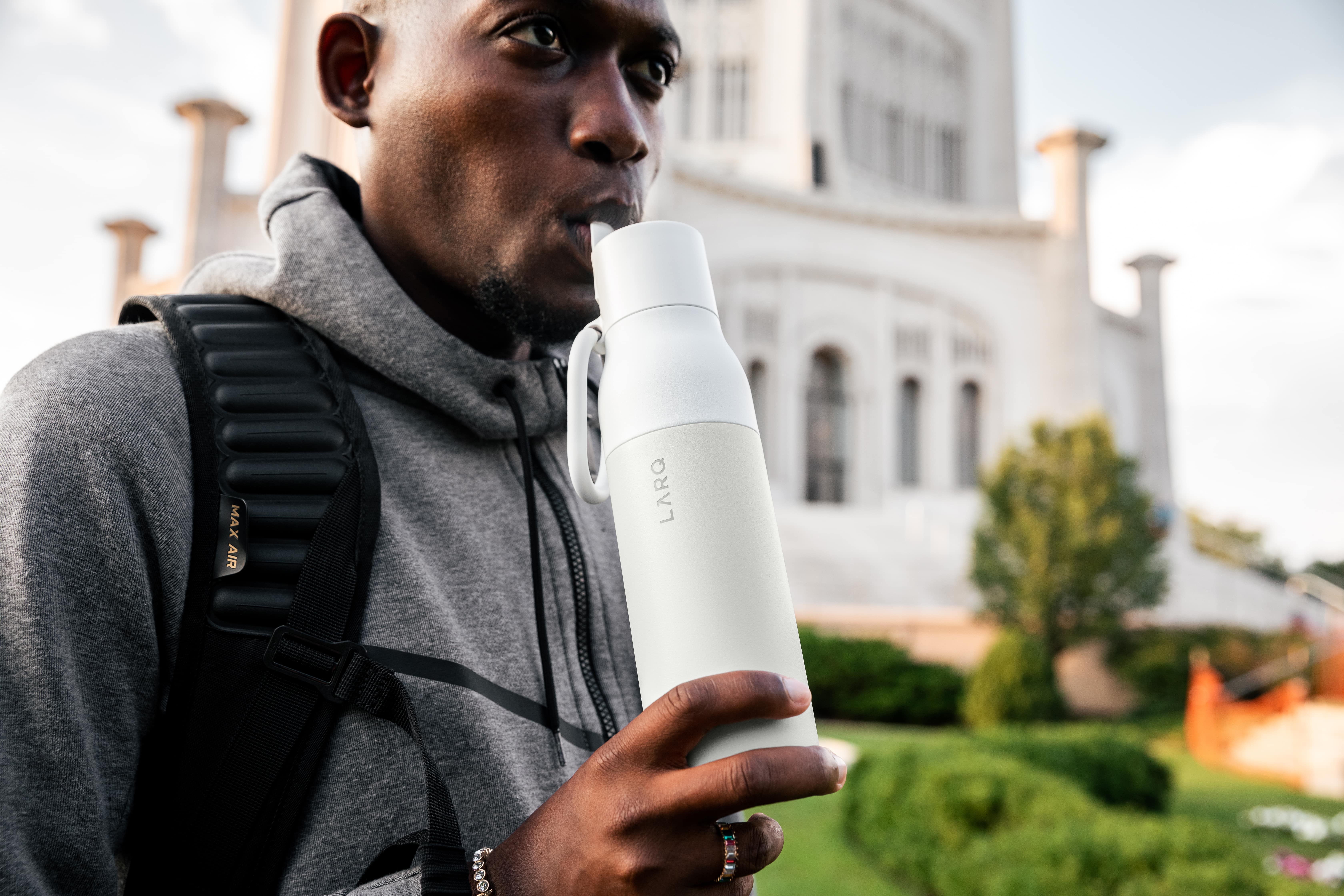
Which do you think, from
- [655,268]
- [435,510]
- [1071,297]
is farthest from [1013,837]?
[1071,297]

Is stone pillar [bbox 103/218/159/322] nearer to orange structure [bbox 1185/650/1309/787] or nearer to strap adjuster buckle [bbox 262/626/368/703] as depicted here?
orange structure [bbox 1185/650/1309/787]

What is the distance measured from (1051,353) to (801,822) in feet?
72.7

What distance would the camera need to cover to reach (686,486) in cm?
92

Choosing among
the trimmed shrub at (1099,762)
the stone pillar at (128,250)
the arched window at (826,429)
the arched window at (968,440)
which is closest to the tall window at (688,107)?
the arched window at (826,429)

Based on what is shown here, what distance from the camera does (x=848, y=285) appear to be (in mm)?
26672

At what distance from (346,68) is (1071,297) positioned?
92.2ft

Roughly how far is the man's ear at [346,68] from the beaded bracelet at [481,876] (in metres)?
1.06

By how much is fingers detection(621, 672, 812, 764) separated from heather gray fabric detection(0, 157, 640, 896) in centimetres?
30

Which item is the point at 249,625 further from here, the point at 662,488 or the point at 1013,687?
the point at 1013,687

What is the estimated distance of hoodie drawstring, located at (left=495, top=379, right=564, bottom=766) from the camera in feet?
4.05

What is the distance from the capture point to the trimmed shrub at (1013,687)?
513 inches

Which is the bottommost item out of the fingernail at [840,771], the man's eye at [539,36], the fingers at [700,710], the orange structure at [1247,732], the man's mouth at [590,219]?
the orange structure at [1247,732]

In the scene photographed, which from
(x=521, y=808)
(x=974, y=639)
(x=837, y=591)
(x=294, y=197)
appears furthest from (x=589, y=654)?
(x=837, y=591)

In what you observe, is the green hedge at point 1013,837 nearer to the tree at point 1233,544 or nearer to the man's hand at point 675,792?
the man's hand at point 675,792
